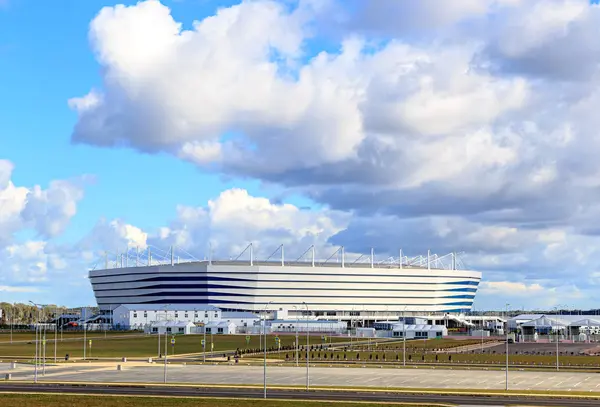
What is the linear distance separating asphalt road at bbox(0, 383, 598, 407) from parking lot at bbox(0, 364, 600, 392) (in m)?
9.73

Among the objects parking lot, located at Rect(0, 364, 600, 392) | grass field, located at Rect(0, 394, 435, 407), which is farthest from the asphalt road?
parking lot, located at Rect(0, 364, 600, 392)

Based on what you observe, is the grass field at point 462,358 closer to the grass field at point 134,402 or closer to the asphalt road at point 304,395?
the asphalt road at point 304,395

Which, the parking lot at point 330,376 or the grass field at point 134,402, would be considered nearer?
the grass field at point 134,402

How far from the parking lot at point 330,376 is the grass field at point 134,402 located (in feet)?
74.2

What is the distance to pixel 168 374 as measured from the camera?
12012 centimetres

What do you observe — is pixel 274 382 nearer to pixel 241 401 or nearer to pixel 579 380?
pixel 241 401

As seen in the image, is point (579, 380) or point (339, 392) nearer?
point (339, 392)

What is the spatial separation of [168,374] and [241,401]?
41733mm

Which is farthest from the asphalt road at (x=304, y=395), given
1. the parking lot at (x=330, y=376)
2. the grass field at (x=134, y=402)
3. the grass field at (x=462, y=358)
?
the grass field at (x=462, y=358)

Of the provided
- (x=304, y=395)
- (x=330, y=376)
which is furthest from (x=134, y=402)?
(x=330, y=376)

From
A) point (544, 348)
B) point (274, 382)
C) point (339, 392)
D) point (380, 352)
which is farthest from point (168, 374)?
point (544, 348)

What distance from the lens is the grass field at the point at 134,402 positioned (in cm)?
7737

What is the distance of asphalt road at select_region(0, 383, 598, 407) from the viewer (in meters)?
83.1

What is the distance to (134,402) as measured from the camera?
263 feet
